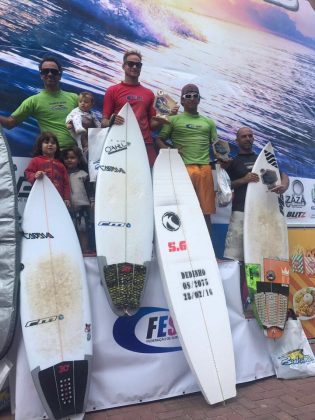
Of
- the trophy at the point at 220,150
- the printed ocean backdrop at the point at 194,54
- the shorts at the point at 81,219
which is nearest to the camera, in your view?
the shorts at the point at 81,219

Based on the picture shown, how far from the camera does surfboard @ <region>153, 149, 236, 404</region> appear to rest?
2.66 m

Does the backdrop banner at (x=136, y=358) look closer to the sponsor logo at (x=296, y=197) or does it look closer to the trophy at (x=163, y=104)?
the trophy at (x=163, y=104)

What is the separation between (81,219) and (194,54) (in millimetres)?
2249

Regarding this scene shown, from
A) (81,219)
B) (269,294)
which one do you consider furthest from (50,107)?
(269,294)

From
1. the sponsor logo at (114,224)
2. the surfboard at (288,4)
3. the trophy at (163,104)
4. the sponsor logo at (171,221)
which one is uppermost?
the surfboard at (288,4)

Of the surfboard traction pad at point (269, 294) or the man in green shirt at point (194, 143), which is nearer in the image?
the surfboard traction pad at point (269, 294)

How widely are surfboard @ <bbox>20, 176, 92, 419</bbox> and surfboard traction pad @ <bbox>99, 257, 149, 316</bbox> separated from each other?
0.16 meters

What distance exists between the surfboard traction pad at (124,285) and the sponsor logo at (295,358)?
128 centimetres

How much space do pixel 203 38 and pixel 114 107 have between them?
1.70m

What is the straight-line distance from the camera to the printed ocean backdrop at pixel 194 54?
3312 millimetres

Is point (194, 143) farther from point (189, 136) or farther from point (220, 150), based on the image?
point (220, 150)

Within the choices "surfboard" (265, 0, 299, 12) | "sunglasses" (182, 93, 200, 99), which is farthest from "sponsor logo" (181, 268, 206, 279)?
"surfboard" (265, 0, 299, 12)

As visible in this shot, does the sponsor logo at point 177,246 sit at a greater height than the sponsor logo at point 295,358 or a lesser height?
greater

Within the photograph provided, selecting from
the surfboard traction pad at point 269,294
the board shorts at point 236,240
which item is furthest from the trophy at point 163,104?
the surfboard traction pad at point 269,294
